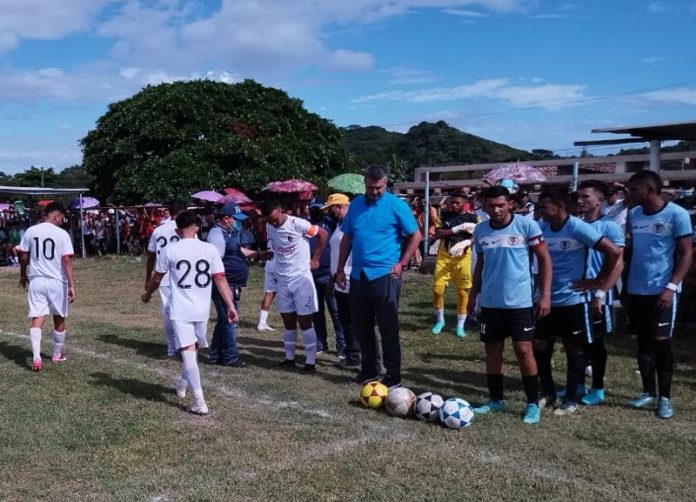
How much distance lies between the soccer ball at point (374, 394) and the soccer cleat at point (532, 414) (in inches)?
46.5

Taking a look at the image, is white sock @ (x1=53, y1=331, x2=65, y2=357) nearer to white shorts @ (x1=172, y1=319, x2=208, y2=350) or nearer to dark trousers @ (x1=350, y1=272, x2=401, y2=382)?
white shorts @ (x1=172, y1=319, x2=208, y2=350)

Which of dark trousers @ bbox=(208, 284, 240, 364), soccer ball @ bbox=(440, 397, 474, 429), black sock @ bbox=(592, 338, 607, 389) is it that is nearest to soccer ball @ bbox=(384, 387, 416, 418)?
soccer ball @ bbox=(440, 397, 474, 429)

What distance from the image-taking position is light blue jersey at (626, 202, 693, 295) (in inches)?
232

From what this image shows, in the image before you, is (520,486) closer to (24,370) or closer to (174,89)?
(24,370)

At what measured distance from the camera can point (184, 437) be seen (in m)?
5.44

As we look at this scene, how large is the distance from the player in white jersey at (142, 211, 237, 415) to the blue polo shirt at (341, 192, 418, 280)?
128 centimetres

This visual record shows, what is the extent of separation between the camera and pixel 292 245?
7691mm

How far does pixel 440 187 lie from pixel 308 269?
15185 millimetres

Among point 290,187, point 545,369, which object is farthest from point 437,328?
point 290,187

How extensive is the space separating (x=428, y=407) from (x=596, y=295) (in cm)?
173

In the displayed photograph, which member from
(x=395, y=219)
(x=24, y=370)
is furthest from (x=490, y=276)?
(x=24, y=370)

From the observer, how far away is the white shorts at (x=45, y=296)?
25.8 ft

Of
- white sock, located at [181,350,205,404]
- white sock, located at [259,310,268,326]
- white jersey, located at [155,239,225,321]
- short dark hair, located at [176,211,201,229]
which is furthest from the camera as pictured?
white sock, located at [259,310,268,326]

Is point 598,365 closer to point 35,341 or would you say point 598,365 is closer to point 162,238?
point 162,238
